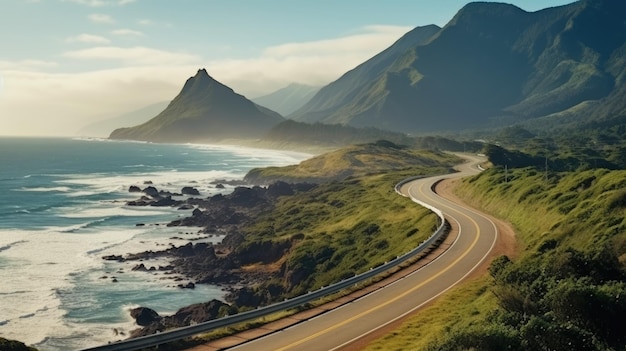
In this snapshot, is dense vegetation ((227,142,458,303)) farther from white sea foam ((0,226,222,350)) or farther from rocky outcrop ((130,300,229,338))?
white sea foam ((0,226,222,350))

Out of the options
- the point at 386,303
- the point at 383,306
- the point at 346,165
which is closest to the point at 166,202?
the point at 346,165

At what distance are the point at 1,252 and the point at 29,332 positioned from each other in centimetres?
3830

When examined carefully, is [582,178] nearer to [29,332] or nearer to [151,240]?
[29,332]

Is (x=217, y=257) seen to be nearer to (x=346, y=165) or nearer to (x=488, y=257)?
(x=488, y=257)

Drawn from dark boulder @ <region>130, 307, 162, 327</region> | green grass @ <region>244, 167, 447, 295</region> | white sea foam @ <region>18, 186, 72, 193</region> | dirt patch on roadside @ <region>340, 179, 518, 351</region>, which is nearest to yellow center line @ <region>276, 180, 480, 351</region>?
A: dirt patch on roadside @ <region>340, 179, 518, 351</region>

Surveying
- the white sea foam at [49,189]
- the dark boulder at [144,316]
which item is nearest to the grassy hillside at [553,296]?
the dark boulder at [144,316]

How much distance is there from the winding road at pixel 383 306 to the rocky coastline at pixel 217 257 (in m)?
19.2

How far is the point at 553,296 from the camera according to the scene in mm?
22359

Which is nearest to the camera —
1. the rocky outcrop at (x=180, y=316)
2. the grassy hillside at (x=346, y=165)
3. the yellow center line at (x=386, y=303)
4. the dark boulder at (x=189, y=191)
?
the yellow center line at (x=386, y=303)

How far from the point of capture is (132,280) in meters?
67.1

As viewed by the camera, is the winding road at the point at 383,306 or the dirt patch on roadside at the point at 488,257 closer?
the winding road at the point at 383,306

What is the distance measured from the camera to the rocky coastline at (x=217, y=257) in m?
53.0

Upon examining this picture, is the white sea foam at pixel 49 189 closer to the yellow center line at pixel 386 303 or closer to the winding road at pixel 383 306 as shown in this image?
the winding road at pixel 383 306

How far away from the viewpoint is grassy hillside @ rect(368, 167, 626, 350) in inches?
736
